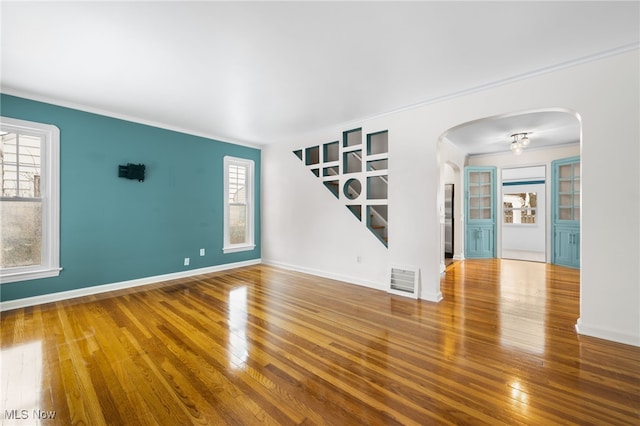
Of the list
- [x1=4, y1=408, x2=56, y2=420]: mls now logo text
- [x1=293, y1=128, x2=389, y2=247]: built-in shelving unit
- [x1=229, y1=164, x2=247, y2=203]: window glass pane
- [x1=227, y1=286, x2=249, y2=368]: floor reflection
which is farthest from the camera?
[x1=229, y1=164, x2=247, y2=203]: window glass pane

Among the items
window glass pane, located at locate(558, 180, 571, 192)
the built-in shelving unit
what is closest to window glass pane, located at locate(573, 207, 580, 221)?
window glass pane, located at locate(558, 180, 571, 192)

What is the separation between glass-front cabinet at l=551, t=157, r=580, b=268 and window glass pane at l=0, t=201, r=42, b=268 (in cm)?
943

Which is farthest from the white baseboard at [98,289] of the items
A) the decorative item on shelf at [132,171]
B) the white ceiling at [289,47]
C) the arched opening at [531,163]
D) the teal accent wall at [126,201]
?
the arched opening at [531,163]

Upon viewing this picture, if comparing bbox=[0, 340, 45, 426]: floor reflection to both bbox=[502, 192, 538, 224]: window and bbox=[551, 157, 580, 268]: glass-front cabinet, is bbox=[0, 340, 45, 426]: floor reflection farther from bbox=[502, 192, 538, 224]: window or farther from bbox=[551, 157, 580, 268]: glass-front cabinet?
bbox=[502, 192, 538, 224]: window

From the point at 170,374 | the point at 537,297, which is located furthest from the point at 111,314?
the point at 537,297

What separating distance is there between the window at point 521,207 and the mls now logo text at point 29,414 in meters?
10.2

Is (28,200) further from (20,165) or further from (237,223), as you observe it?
(237,223)

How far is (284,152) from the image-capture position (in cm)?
572

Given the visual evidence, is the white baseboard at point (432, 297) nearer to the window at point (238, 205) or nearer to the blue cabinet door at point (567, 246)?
the window at point (238, 205)

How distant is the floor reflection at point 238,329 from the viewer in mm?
2283

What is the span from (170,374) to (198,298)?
1.85 metres

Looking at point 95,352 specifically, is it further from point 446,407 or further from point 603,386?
point 603,386

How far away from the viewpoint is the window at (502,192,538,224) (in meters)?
8.20

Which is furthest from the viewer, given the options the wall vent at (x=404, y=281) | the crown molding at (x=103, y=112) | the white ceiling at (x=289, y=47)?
the wall vent at (x=404, y=281)
